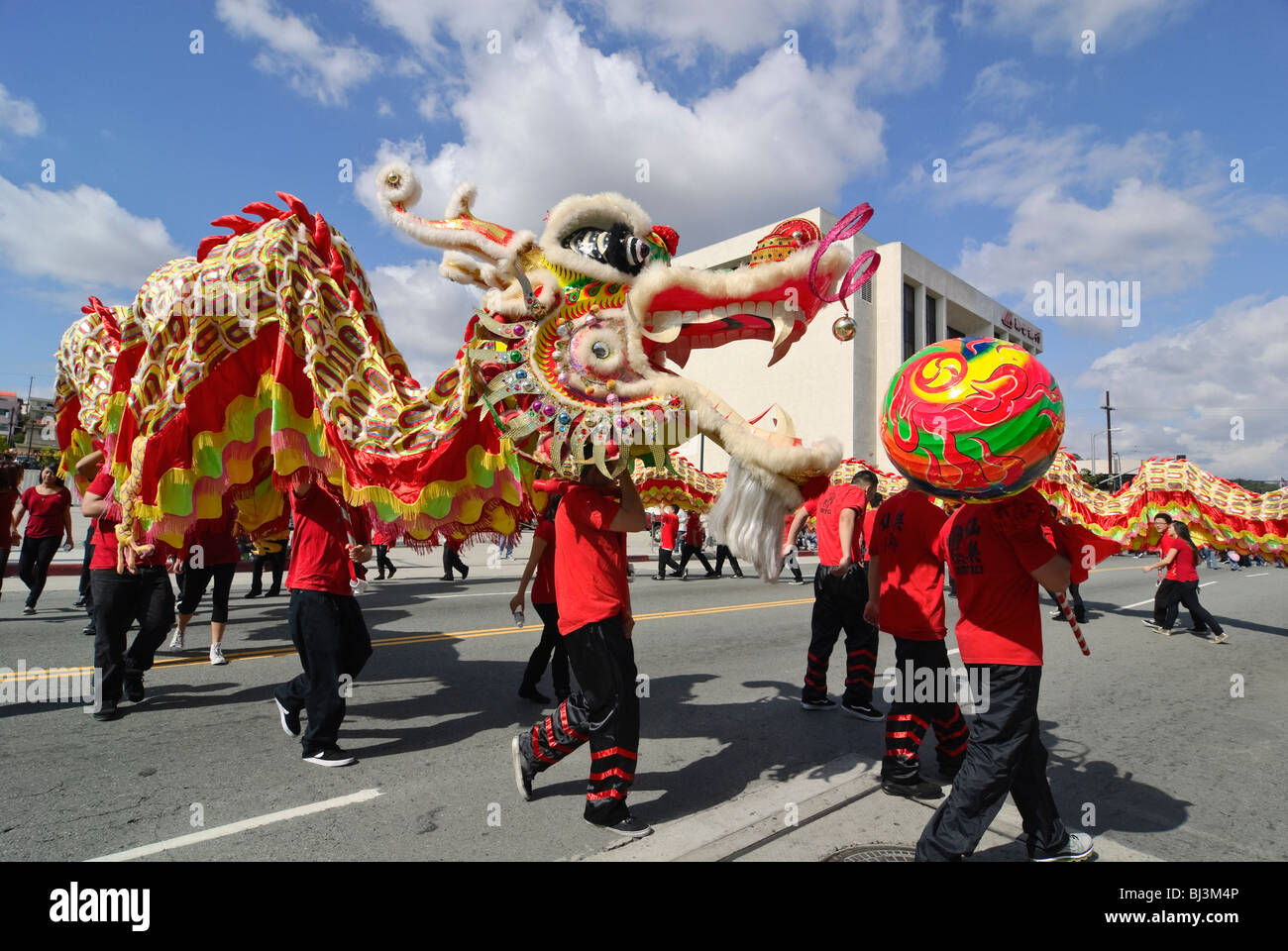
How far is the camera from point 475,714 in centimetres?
532

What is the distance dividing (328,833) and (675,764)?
1.96 m

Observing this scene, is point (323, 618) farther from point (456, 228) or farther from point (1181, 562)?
point (1181, 562)

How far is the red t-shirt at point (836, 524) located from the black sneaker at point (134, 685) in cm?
530

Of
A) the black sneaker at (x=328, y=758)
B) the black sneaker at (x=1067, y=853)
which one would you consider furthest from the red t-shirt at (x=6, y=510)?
the black sneaker at (x=1067, y=853)

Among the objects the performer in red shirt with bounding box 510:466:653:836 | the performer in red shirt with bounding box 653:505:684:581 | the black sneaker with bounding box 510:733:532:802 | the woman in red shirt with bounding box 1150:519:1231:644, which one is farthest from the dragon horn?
the performer in red shirt with bounding box 653:505:684:581

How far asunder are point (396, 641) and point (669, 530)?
28.7 feet

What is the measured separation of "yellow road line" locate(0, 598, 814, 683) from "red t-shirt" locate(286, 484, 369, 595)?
3.25 metres

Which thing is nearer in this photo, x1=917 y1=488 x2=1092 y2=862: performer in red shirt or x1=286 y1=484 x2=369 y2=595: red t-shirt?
x1=917 y1=488 x2=1092 y2=862: performer in red shirt

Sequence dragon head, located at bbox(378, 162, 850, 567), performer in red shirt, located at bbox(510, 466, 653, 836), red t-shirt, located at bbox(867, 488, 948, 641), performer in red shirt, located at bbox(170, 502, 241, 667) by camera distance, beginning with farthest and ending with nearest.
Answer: performer in red shirt, located at bbox(170, 502, 241, 667), red t-shirt, located at bbox(867, 488, 948, 641), performer in red shirt, located at bbox(510, 466, 653, 836), dragon head, located at bbox(378, 162, 850, 567)

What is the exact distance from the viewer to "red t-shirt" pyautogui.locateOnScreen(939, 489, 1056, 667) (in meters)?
2.88

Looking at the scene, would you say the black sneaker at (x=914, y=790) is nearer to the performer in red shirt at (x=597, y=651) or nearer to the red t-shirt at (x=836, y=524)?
the performer in red shirt at (x=597, y=651)

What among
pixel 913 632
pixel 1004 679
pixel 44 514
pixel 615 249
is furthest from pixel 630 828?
pixel 44 514

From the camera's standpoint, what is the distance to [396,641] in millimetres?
7863

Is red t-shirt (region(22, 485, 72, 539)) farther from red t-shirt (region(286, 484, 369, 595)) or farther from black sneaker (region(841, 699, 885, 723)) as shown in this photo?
black sneaker (region(841, 699, 885, 723))
